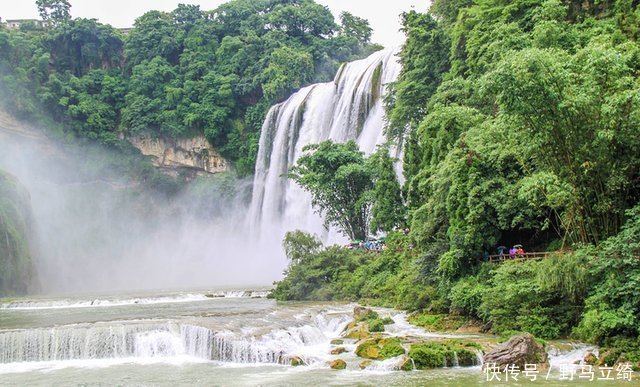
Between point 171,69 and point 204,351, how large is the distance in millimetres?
43989

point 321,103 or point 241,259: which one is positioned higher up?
point 321,103

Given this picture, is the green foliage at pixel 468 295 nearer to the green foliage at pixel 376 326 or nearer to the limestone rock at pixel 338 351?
the green foliage at pixel 376 326

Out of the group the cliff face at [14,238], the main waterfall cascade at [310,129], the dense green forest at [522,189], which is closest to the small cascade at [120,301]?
the dense green forest at [522,189]

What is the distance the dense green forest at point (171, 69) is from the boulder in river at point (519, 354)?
39568 mm

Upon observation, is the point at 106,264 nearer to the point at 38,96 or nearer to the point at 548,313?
the point at 38,96

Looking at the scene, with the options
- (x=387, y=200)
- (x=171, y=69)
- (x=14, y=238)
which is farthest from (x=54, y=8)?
(x=387, y=200)

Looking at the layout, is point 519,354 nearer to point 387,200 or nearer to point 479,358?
point 479,358

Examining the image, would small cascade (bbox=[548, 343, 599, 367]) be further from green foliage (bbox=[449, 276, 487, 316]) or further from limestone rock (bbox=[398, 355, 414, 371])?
green foliage (bbox=[449, 276, 487, 316])

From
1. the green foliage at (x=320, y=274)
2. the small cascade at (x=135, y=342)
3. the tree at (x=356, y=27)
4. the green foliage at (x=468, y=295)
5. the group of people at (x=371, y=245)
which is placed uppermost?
the tree at (x=356, y=27)

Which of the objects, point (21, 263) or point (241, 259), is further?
point (241, 259)

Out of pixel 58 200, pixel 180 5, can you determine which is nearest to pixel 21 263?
pixel 58 200

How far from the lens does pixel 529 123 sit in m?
15.2

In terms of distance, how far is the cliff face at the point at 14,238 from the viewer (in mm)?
37094

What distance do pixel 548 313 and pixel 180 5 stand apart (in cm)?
5360
